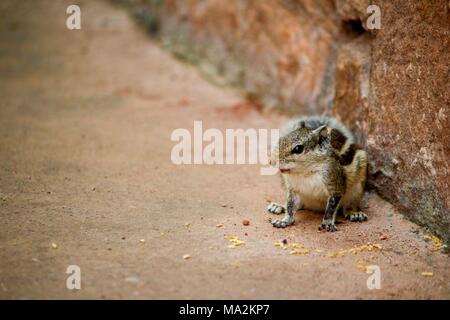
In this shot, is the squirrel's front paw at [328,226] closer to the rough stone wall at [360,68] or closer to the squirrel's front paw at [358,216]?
the squirrel's front paw at [358,216]

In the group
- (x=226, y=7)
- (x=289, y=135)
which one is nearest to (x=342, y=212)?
(x=289, y=135)

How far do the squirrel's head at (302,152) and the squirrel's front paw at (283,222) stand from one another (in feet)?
1.51

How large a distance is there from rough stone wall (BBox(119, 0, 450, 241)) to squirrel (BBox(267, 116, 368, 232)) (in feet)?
1.14

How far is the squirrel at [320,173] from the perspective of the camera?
545 cm

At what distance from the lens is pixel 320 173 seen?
5484 mm

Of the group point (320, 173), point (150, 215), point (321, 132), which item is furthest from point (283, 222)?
point (150, 215)

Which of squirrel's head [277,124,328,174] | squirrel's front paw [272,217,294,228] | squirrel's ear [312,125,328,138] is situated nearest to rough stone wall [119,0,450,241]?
squirrel's ear [312,125,328,138]

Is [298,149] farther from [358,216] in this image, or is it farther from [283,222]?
[358,216]

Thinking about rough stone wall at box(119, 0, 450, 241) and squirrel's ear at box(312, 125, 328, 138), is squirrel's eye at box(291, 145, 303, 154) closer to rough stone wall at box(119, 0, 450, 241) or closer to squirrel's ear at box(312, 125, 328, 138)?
squirrel's ear at box(312, 125, 328, 138)

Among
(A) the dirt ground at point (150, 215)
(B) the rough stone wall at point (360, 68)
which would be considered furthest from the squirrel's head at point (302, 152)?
(B) the rough stone wall at point (360, 68)

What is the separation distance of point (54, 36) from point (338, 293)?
8.90 metres

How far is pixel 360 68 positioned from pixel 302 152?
1.49 metres

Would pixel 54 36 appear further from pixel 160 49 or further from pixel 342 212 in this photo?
pixel 342 212

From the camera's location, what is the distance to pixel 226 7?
9.57 meters
